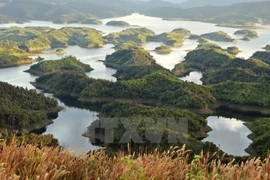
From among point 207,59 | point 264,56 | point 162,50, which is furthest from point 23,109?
point 162,50

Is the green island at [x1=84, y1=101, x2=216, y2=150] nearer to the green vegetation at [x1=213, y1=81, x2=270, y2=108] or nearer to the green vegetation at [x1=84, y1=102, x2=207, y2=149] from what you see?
the green vegetation at [x1=84, y1=102, x2=207, y2=149]

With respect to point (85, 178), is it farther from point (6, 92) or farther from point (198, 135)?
point (6, 92)

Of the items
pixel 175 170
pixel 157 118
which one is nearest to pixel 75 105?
pixel 157 118

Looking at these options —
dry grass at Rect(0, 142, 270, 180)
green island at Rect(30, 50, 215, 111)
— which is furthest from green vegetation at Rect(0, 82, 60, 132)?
dry grass at Rect(0, 142, 270, 180)

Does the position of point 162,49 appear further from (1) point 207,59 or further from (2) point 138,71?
(2) point 138,71

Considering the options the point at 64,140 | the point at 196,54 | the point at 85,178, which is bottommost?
the point at 64,140

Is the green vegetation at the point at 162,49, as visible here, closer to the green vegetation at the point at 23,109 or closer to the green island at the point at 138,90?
the green island at the point at 138,90
